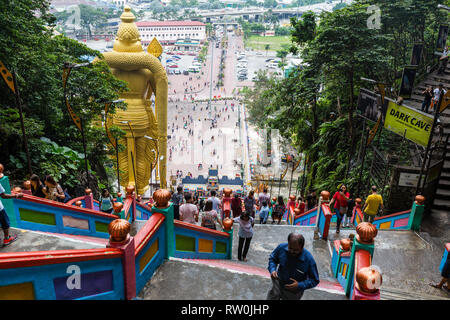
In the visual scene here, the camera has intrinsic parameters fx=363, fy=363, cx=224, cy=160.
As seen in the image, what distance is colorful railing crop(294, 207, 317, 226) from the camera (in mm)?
9291

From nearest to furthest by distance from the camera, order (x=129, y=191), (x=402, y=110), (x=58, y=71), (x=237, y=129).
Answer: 1. (x=129, y=191)
2. (x=402, y=110)
3. (x=58, y=71)
4. (x=237, y=129)

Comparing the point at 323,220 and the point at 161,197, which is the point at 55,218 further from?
the point at 323,220

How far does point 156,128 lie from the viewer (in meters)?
18.2

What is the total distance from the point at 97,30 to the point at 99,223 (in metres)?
95.5

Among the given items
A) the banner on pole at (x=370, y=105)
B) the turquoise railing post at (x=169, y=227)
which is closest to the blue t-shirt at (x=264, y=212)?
the banner on pole at (x=370, y=105)

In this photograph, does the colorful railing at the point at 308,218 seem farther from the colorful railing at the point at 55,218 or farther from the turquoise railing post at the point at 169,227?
the turquoise railing post at the point at 169,227

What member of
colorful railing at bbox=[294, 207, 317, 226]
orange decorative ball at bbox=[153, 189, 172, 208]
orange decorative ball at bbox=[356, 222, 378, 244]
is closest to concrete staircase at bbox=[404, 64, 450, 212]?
colorful railing at bbox=[294, 207, 317, 226]

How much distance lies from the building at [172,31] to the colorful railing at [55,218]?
8520cm

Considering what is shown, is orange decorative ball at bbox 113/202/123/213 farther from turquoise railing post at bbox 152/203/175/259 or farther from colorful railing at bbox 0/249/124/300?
colorful railing at bbox 0/249/124/300

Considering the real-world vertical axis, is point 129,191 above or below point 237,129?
above

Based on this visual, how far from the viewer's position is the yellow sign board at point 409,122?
915 cm
